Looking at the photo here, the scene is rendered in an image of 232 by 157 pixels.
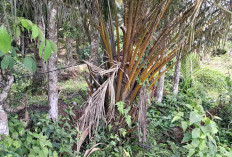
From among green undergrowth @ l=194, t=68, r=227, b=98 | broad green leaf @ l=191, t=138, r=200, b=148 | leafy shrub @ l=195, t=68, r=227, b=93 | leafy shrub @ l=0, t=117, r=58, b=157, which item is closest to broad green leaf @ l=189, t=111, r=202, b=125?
broad green leaf @ l=191, t=138, r=200, b=148

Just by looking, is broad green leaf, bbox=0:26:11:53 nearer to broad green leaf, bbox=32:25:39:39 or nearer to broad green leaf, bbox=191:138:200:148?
broad green leaf, bbox=32:25:39:39

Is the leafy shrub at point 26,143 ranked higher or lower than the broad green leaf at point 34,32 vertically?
lower

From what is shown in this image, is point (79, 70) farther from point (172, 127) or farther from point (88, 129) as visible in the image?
point (88, 129)

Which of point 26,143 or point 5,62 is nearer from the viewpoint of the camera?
point 5,62

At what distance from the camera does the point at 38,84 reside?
4.15 m

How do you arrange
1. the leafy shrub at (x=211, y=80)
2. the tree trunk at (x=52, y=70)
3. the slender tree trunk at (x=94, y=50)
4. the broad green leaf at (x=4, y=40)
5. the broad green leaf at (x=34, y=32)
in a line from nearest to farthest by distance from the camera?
the broad green leaf at (x=4, y=40), the broad green leaf at (x=34, y=32), the tree trunk at (x=52, y=70), the slender tree trunk at (x=94, y=50), the leafy shrub at (x=211, y=80)

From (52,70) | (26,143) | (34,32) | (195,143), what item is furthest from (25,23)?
(195,143)

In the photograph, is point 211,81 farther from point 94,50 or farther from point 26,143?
point 26,143

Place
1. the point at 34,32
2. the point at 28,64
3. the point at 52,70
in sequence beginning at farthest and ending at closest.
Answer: the point at 52,70, the point at 28,64, the point at 34,32

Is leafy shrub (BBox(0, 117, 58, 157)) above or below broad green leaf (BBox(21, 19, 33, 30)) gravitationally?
below

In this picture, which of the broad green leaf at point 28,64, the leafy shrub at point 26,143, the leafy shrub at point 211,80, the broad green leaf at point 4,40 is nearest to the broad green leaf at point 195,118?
the leafy shrub at point 26,143

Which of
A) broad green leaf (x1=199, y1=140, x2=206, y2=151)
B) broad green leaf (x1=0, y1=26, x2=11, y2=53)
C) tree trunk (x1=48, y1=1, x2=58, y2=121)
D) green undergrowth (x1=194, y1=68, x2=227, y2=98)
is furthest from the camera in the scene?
green undergrowth (x1=194, y1=68, x2=227, y2=98)

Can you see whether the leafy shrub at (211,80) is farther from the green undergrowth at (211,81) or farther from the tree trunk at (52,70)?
the tree trunk at (52,70)

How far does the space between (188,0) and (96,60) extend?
143cm
